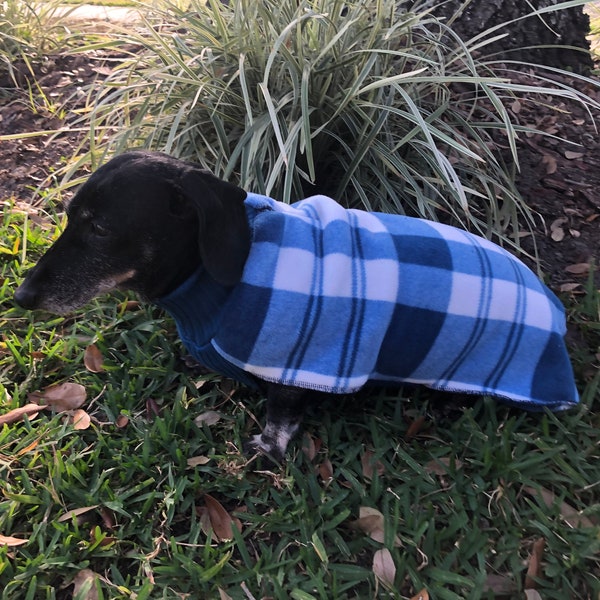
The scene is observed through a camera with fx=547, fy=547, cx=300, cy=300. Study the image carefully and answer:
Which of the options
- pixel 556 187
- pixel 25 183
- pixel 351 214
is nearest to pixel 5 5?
pixel 25 183

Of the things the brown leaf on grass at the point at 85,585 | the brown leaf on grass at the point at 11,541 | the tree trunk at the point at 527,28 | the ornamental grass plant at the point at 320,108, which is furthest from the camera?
the tree trunk at the point at 527,28

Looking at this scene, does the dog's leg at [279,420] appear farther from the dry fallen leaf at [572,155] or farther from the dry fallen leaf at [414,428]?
the dry fallen leaf at [572,155]

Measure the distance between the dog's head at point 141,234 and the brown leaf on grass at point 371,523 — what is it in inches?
34.5

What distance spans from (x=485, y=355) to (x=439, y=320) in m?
0.24

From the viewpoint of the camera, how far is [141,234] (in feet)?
5.36

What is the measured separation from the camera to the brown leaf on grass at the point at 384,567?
1.63m

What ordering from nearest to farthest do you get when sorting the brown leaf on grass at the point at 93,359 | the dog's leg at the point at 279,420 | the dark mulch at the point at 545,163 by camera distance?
1. the dog's leg at the point at 279,420
2. the brown leaf on grass at the point at 93,359
3. the dark mulch at the point at 545,163

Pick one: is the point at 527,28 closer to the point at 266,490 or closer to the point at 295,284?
the point at 295,284

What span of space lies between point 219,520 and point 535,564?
998 millimetres

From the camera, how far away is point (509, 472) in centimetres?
192

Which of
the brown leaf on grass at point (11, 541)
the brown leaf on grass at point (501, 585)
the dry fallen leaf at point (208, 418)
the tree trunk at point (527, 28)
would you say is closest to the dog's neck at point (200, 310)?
the dry fallen leaf at point (208, 418)

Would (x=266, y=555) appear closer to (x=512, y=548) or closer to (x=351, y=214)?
(x=512, y=548)

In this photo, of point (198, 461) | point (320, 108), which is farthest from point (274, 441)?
point (320, 108)

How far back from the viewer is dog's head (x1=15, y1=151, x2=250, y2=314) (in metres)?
1.61
